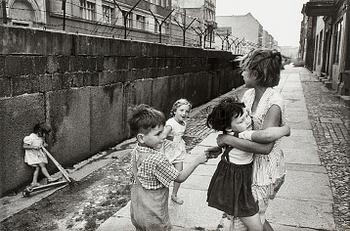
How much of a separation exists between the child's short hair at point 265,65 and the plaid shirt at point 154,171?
843 mm

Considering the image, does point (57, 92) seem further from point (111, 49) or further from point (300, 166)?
point (300, 166)

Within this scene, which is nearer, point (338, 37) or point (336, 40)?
point (338, 37)

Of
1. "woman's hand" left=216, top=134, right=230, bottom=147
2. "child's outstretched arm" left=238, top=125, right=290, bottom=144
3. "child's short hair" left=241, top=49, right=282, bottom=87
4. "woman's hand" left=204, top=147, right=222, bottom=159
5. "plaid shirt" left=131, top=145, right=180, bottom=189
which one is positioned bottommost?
"plaid shirt" left=131, top=145, right=180, bottom=189

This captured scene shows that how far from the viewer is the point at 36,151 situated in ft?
16.1

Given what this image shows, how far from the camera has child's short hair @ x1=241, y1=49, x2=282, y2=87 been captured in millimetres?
2490

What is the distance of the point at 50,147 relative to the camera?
5348 millimetres

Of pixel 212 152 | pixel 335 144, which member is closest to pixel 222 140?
pixel 212 152

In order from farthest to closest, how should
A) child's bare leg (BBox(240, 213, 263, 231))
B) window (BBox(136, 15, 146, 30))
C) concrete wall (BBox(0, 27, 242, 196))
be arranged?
window (BBox(136, 15, 146, 30)), concrete wall (BBox(0, 27, 242, 196)), child's bare leg (BBox(240, 213, 263, 231))

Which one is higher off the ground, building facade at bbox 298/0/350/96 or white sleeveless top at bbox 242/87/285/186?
building facade at bbox 298/0/350/96

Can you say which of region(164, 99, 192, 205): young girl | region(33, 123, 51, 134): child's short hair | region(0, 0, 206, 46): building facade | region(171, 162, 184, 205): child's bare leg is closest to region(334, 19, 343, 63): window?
region(0, 0, 206, 46): building facade

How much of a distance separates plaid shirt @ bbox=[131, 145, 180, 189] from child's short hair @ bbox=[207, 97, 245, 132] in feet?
1.35

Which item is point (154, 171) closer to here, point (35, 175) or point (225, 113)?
point (225, 113)

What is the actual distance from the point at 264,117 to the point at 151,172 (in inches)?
32.9

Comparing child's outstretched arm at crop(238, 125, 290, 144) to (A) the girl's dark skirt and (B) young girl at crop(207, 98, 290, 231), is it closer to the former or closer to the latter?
(B) young girl at crop(207, 98, 290, 231)
